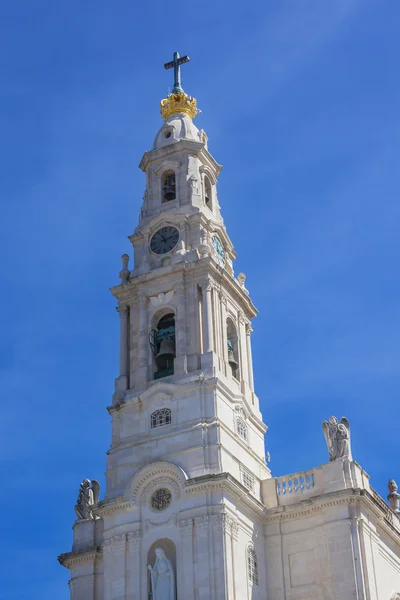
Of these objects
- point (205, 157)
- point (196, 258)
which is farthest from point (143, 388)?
point (205, 157)

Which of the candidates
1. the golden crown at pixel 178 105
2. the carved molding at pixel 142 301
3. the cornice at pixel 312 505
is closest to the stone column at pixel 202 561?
the cornice at pixel 312 505

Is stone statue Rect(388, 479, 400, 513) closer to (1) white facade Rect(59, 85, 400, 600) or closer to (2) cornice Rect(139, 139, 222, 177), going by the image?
(1) white facade Rect(59, 85, 400, 600)

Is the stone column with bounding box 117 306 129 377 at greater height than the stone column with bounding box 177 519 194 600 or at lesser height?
greater

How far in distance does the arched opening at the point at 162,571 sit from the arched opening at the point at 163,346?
8.62m

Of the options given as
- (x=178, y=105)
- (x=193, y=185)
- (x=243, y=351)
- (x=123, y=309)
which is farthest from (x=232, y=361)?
(x=178, y=105)

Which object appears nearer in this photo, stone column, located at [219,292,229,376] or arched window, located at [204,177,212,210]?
stone column, located at [219,292,229,376]

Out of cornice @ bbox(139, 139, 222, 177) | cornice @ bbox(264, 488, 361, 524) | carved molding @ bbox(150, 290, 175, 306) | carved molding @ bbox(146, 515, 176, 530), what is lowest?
carved molding @ bbox(146, 515, 176, 530)

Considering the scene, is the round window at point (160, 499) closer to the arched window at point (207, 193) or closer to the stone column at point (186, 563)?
the stone column at point (186, 563)

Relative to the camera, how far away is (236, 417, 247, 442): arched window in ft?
162

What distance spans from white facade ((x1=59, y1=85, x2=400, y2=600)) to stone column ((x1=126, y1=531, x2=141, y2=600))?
2.1 inches

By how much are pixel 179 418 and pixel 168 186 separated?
14282 mm

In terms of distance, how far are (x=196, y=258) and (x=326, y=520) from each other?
13802 mm

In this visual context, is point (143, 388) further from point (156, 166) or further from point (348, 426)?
point (156, 166)

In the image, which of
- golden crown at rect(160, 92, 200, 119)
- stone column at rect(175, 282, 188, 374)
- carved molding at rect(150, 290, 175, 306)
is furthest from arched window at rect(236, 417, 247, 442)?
golden crown at rect(160, 92, 200, 119)
